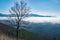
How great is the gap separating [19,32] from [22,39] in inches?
94.2

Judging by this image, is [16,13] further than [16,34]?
Yes

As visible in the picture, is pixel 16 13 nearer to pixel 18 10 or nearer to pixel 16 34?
pixel 18 10

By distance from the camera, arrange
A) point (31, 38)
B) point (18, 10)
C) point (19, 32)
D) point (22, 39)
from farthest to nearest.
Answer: point (18, 10)
point (19, 32)
point (31, 38)
point (22, 39)

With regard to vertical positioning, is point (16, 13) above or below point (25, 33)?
above

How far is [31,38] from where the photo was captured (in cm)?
1536

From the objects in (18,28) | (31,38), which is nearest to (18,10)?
(18,28)

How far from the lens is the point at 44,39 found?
50.9 ft

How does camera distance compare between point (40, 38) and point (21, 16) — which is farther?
point (21, 16)

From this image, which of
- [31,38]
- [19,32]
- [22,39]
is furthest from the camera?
[19,32]

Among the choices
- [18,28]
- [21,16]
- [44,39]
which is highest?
[21,16]

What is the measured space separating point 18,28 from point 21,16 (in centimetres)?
147

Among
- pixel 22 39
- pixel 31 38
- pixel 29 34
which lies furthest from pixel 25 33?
pixel 22 39

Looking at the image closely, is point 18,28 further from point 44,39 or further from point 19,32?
point 44,39

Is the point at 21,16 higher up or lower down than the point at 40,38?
higher up
